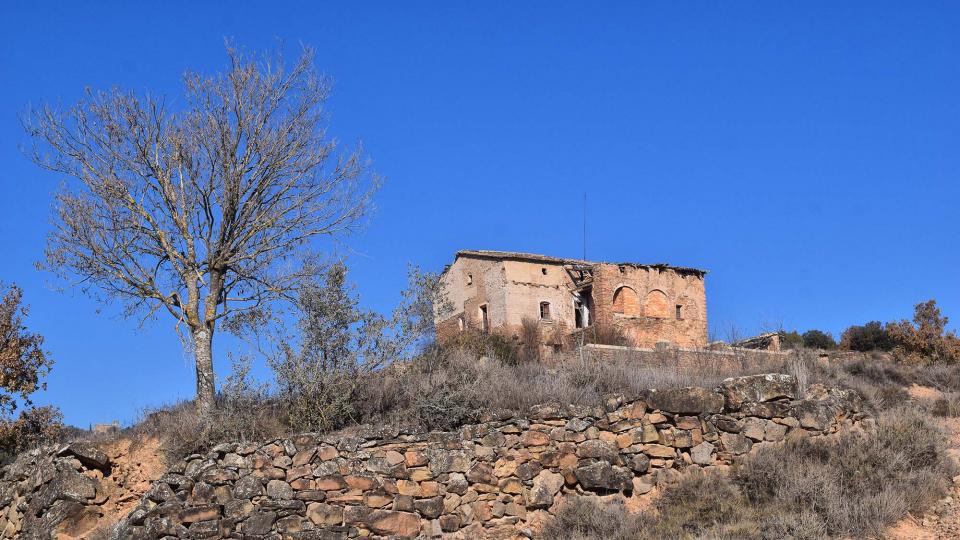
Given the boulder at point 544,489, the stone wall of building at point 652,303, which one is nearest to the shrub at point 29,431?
the boulder at point 544,489

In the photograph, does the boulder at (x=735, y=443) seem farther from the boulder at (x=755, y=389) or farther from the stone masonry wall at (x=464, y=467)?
the boulder at (x=755, y=389)

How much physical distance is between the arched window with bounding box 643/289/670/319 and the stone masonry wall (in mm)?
20873

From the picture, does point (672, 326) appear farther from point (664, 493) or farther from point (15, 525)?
point (15, 525)

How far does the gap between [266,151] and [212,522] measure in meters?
7.44

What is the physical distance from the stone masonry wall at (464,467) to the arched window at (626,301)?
799 inches

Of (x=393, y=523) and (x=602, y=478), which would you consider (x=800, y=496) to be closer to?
(x=602, y=478)

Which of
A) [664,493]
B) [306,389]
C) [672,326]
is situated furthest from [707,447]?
[672,326]

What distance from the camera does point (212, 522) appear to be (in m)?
11.7

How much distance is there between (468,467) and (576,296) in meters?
22.9

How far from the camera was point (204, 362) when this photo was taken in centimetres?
1573

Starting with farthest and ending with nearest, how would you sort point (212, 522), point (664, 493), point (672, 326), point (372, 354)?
point (672, 326)
point (372, 354)
point (664, 493)
point (212, 522)

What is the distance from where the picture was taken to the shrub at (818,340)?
4138 cm

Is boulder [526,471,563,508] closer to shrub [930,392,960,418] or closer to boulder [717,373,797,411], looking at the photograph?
boulder [717,373,797,411]

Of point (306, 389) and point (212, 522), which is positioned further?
point (306, 389)
